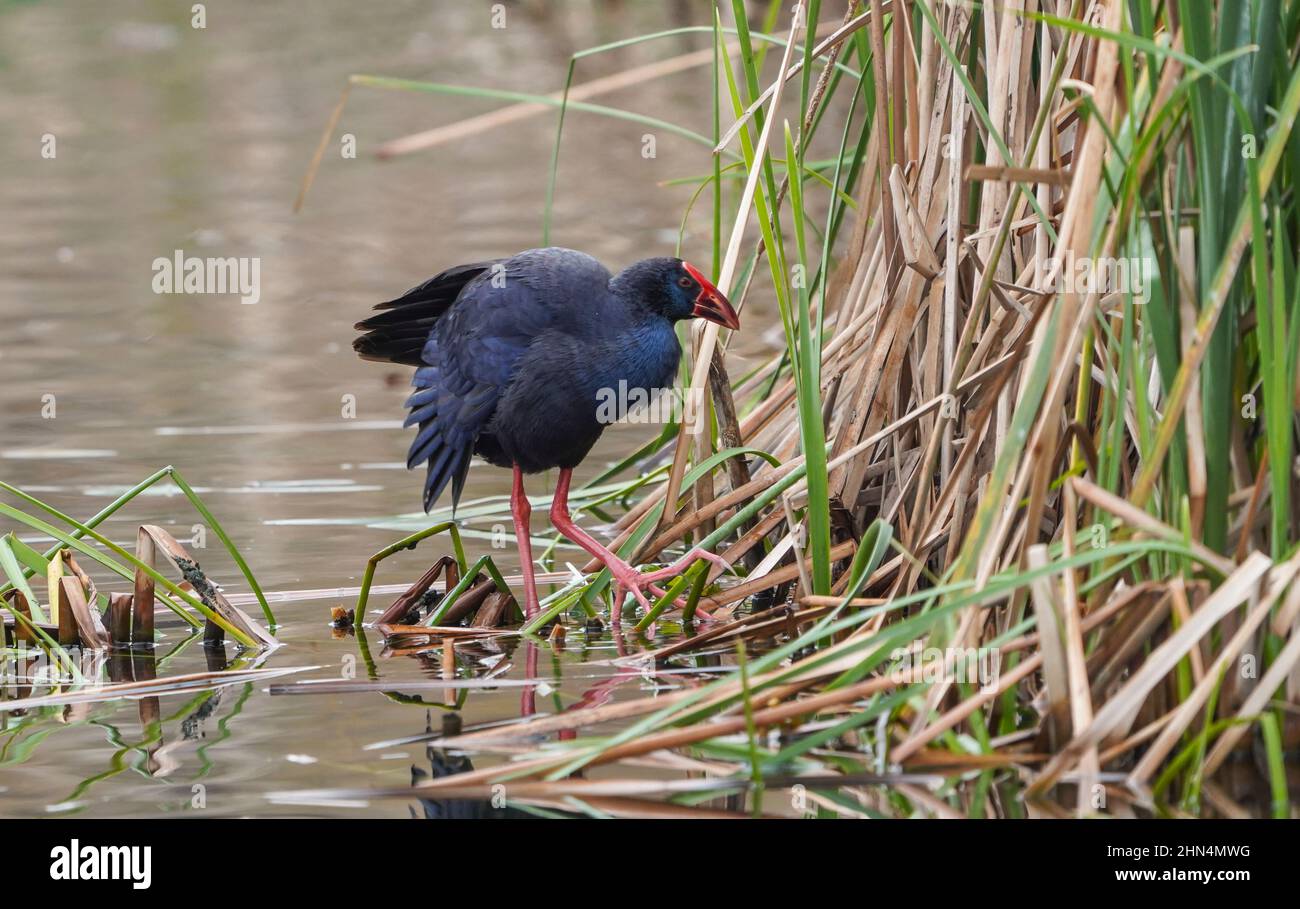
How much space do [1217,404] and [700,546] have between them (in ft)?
4.37

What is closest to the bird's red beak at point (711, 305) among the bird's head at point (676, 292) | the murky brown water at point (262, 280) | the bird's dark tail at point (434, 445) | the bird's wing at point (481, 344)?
the bird's head at point (676, 292)

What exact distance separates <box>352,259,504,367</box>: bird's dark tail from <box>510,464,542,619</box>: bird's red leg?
0.40m

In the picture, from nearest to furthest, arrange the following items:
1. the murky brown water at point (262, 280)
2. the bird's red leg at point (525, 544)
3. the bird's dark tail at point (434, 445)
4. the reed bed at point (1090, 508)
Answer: the reed bed at point (1090, 508) < the murky brown water at point (262, 280) < the bird's red leg at point (525, 544) < the bird's dark tail at point (434, 445)

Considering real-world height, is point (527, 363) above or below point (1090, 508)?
above

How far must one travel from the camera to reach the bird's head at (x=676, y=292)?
11.9 feet

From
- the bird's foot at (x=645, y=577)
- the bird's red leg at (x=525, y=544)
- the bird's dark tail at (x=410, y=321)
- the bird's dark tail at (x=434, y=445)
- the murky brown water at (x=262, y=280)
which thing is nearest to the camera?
the murky brown water at (x=262, y=280)

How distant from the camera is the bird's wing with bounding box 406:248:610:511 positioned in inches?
145

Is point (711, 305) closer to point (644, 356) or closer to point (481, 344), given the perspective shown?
point (644, 356)

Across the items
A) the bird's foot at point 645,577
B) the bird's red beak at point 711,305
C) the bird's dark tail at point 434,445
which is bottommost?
the bird's foot at point 645,577

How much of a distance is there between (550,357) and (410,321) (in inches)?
22.5

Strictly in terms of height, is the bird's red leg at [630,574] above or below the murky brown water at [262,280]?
below

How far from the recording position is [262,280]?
8.16 metres

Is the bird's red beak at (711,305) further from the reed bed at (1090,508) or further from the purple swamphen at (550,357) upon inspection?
the reed bed at (1090,508)

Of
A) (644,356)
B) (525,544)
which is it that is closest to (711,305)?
(644,356)
